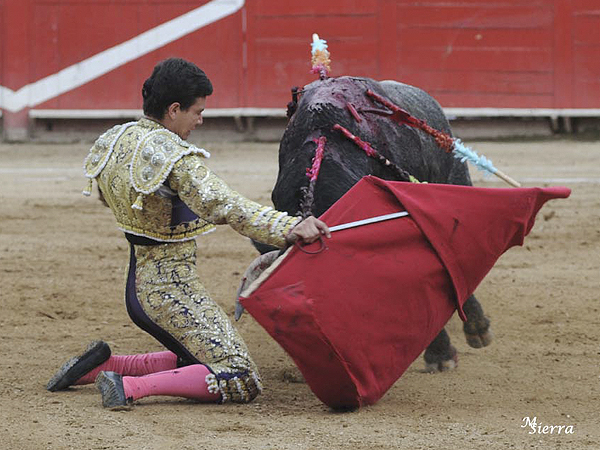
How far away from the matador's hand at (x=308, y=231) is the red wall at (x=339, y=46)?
23.6ft

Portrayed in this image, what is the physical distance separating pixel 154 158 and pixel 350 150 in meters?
0.61

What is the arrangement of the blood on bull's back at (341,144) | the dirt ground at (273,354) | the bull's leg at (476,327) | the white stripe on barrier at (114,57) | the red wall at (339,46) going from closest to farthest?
the dirt ground at (273,354), the blood on bull's back at (341,144), the bull's leg at (476,327), the red wall at (339,46), the white stripe on barrier at (114,57)

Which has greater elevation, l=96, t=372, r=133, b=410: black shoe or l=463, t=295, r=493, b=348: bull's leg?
l=96, t=372, r=133, b=410: black shoe

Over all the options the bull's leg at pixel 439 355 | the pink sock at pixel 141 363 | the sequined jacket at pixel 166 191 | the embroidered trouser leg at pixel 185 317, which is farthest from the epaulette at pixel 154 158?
the bull's leg at pixel 439 355

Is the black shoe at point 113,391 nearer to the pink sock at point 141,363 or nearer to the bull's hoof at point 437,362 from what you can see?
the pink sock at point 141,363

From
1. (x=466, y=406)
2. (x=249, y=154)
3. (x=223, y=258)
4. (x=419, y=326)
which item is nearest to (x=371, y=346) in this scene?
(x=419, y=326)

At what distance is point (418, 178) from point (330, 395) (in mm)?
1024

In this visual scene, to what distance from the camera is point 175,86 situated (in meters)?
2.68

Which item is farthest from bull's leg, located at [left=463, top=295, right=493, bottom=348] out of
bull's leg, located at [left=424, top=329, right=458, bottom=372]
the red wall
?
the red wall

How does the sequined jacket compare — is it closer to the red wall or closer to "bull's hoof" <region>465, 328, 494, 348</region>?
"bull's hoof" <region>465, 328, 494, 348</region>

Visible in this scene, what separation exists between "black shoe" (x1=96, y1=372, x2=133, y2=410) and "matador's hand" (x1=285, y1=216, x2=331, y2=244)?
0.59 m

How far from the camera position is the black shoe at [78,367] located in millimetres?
2857

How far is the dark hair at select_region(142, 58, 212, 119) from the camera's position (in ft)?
8.77

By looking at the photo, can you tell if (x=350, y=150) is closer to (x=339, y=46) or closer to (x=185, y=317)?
(x=185, y=317)
